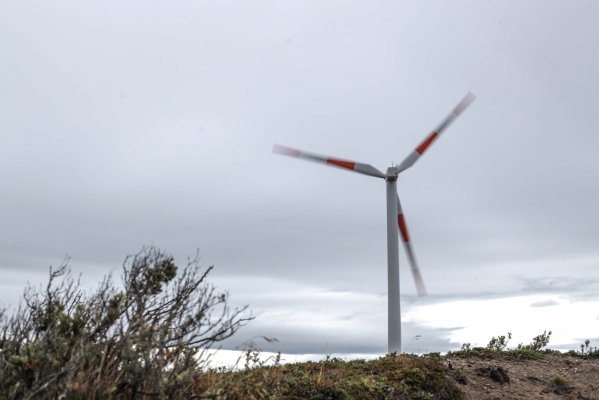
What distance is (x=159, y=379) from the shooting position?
1005 centimetres

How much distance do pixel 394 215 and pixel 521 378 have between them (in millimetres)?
7360

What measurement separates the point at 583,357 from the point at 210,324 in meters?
16.9

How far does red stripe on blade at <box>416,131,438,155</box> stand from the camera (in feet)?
81.6

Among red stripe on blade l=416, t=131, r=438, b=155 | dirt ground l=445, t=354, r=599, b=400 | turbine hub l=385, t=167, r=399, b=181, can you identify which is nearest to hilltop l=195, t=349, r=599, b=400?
dirt ground l=445, t=354, r=599, b=400

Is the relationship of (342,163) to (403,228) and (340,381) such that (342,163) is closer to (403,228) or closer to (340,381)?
(403,228)

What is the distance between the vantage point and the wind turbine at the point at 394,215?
2134 centimetres

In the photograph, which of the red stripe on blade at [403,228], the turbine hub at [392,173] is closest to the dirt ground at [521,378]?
the red stripe on blade at [403,228]

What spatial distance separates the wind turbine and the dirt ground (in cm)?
227

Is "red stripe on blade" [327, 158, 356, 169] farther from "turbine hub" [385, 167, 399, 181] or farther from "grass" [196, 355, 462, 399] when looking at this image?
"grass" [196, 355, 462, 399]

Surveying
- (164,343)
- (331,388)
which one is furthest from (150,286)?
(331,388)

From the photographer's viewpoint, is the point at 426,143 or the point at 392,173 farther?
the point at 426,143

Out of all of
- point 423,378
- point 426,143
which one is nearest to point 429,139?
point 426,143

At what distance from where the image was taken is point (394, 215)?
23047mm

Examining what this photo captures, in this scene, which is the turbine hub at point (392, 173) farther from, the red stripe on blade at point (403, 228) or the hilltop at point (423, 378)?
the hilltop at point (423, 378)
